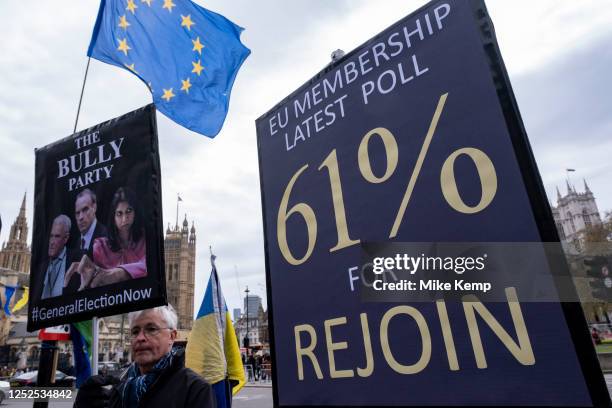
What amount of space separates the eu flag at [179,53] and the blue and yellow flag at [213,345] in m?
1.95

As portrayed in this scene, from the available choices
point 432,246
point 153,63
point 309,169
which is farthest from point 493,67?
point 153,63

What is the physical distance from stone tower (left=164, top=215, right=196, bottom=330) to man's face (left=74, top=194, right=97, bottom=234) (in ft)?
308

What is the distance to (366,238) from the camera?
1619mm

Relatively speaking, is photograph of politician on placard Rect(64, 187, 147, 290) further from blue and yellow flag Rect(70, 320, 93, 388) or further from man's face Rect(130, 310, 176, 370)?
blue and yellow flag Rect(70, 320, 93, 388)

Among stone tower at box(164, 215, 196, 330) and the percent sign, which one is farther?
stone tower at box(164, 215, 196, 330)

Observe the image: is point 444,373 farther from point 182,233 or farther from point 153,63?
point 182,233

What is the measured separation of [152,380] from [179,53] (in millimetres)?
3036

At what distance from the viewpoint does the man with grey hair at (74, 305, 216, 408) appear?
206cm

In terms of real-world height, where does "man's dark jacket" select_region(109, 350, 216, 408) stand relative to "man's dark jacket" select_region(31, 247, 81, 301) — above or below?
below

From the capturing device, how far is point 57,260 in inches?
119

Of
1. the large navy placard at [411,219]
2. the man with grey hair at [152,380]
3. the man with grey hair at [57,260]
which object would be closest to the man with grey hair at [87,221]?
the man with grey hair at [57,260]

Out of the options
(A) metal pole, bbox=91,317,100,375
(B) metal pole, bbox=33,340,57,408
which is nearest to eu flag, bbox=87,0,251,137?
(A) metal pole, bbox=91,317,100,375

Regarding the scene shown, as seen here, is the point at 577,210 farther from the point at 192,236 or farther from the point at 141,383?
the point at 141,383

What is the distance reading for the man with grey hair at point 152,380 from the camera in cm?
206
